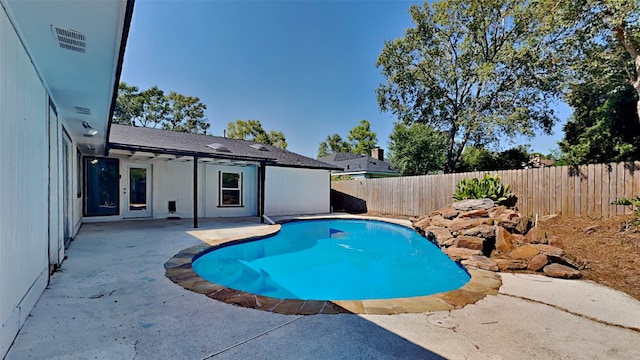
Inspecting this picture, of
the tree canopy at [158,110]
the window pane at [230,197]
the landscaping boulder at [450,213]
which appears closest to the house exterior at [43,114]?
the window pane at [230,197]

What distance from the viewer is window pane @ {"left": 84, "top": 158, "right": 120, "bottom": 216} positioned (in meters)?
9.34

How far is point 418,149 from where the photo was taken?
57.0 feet

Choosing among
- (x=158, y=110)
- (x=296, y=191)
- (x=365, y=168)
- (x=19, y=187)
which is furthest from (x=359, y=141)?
(x=19, y=187)

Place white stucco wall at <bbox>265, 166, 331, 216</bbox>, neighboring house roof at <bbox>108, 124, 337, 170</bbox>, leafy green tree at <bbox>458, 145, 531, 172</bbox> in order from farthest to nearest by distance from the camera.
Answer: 1. leafy green tree at <bbox>458, 145, 531, 172</bbox>
2. white stucco wall at <bbox>265, 166, 331, 216</bbox>
3. neighboring house roof at <bbox>108, 124, 337, 170</bbox>

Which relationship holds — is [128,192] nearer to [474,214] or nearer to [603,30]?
[474,214]

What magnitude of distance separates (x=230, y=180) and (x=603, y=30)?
12.9 metres

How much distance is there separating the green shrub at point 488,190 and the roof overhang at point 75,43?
9.63 m

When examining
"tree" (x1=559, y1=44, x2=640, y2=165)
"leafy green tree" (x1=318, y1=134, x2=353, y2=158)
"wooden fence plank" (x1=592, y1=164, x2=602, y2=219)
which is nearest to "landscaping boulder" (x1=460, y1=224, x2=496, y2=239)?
"wooden fence plank" (x1=592, y1=164, x2=602, y2=219)

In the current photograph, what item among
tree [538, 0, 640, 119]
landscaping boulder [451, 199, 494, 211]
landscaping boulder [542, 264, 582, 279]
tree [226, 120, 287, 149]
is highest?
tree [226, 120, 287, 149]

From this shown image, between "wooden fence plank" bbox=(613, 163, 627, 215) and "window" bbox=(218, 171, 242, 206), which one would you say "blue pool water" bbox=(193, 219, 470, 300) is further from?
"wooden fence plank" bbox=(613, 163, 627, 215)

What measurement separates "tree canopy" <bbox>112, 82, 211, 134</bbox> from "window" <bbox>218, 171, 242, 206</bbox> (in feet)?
60.6

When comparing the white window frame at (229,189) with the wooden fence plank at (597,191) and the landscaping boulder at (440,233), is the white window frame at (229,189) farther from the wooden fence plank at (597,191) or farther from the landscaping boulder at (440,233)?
the wooden fence plank at (597,191)

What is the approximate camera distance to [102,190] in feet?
31.3

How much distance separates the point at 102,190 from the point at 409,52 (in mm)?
17229
